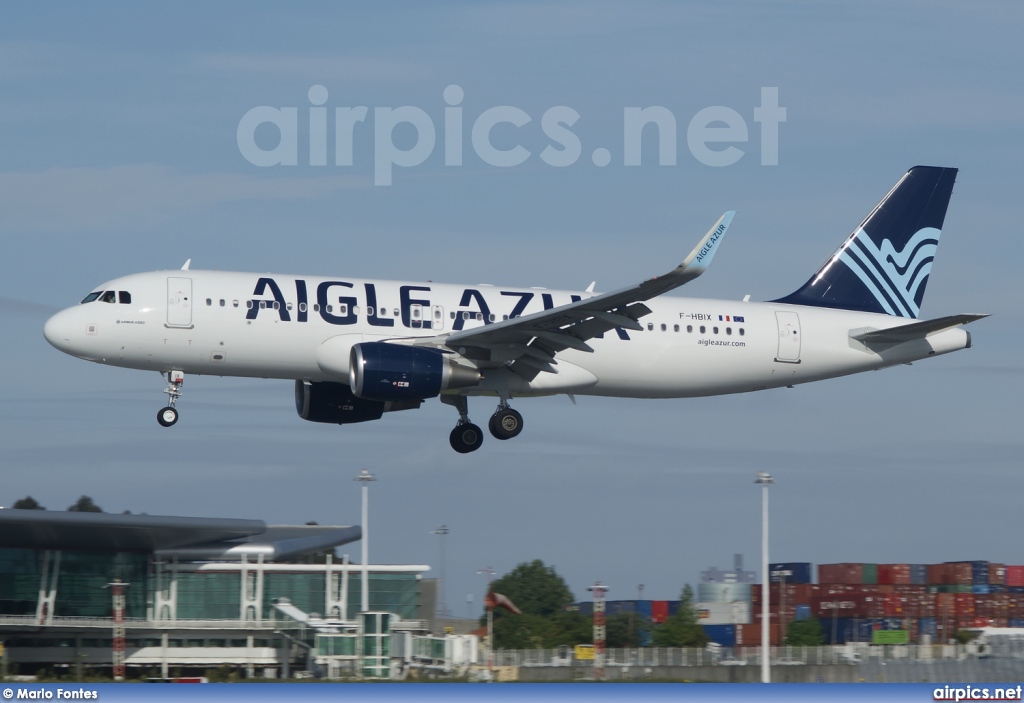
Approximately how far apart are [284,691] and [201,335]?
1059 cm

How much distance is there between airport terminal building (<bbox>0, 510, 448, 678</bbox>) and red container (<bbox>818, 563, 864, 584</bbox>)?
75426mm

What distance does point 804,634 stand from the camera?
99.3m

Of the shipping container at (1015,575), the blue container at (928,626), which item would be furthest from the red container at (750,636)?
the shipping container at (1015,575)

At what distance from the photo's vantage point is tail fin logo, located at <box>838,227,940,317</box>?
44.4 metres

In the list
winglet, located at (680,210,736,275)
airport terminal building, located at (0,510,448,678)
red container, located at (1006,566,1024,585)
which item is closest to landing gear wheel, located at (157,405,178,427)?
winglet, located at (680,210,736,275)

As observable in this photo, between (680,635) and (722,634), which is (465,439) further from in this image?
(722,634)

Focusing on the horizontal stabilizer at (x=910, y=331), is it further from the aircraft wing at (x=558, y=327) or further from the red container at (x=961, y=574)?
the red container at (x=961, y=574)

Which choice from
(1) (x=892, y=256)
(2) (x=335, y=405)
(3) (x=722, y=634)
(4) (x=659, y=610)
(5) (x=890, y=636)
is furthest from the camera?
(4) (x=659, y=610)

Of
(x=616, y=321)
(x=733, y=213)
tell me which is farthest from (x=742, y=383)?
(x=733, y=213)

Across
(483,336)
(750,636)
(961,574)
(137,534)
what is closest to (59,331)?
(483,336)

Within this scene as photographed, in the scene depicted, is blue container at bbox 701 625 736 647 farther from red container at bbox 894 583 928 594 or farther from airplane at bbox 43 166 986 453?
airplane at bbox 43 166 986 453

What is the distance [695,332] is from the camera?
39.8 m

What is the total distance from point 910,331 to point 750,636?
6325 cm

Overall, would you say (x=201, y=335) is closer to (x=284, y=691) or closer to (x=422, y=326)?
(x=422, y=326)
